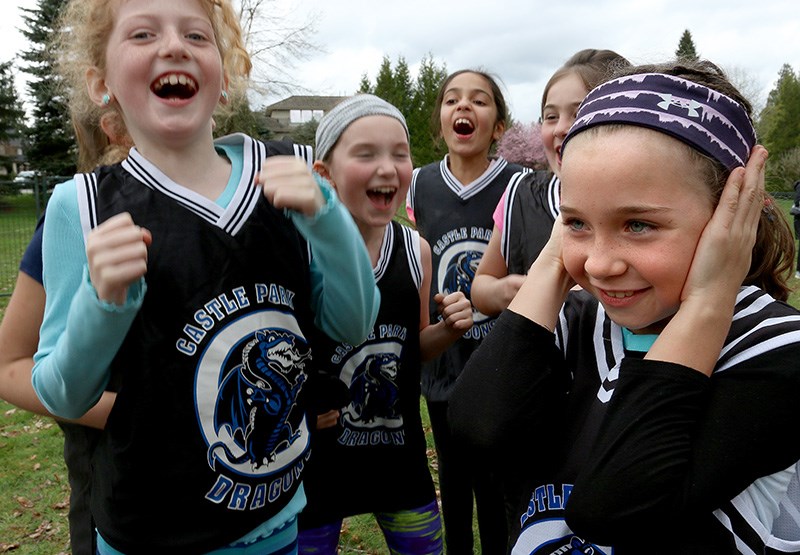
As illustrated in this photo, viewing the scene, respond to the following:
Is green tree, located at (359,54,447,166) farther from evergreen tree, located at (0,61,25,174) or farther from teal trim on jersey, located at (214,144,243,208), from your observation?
teal trim on jersey, located at (214,144,243,208)

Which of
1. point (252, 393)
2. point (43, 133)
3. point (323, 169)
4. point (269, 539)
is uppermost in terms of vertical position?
point (43, 133)

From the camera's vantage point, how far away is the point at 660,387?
1.13 meters

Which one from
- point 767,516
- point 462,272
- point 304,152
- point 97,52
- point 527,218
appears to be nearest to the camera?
point 767,516

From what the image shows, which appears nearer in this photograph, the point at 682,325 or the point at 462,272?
the point at 682,325

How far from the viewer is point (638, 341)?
131 cm

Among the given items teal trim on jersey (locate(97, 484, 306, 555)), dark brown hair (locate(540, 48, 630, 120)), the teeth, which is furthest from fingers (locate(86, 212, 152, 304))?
dark brown hair (locate(540, 48, 630, 120))

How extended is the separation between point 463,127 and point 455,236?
67 centimetres

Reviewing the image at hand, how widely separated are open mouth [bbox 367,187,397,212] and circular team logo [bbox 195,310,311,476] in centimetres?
88

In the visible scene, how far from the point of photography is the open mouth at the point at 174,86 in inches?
59.8

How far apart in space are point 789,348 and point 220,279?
1179 mm

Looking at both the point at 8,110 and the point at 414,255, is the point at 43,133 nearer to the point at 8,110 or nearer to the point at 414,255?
the point at 8,110

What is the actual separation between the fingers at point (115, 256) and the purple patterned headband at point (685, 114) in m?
0.92

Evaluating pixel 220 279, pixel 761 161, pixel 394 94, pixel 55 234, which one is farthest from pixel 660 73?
pixel 394 94

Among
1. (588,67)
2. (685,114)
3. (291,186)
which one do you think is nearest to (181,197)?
(291,186)
